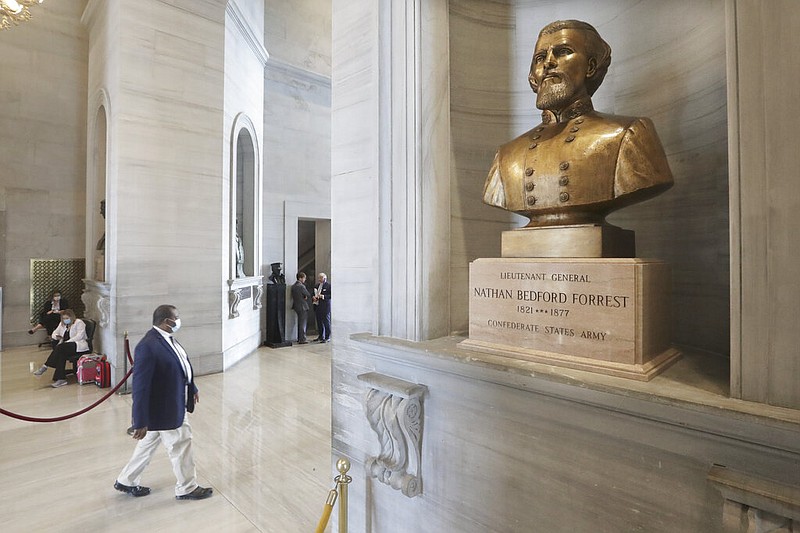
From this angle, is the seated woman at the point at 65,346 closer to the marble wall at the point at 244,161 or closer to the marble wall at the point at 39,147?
the marble wall at the point at 244,161

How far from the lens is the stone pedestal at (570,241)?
1.73 meters

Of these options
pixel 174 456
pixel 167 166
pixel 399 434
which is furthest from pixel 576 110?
pixel 167 166

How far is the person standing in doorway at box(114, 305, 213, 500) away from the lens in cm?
348

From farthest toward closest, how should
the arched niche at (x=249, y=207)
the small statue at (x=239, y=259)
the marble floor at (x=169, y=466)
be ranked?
the arched niche at (x=249, y=207) < the small statue at (x=239, y=259) < the marble floor at (x=169, y=466)

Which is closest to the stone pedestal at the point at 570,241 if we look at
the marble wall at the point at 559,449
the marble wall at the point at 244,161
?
the marble wall at the point at 559,449

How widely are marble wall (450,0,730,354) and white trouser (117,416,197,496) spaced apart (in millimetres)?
2672

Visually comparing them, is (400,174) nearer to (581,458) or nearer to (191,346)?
(581,458)

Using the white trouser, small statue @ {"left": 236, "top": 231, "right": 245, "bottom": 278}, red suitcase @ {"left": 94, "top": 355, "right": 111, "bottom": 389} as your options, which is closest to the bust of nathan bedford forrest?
the white trouser

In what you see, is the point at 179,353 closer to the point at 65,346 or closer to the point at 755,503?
the point at 755,503

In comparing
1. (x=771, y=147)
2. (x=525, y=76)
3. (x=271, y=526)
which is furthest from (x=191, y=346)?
(x=771, y=147)

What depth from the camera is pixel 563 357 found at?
1688mm

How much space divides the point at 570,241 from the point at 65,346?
26.8 feet

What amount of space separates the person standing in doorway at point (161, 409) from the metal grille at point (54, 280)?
29.3ft

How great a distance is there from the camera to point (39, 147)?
395 inches
